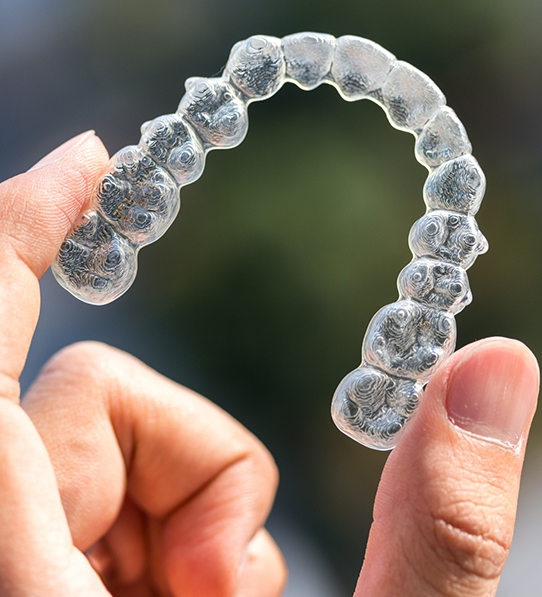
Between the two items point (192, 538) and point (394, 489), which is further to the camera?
point (192, 538)

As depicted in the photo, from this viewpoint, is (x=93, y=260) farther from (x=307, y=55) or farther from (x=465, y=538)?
(x=465, y=538)

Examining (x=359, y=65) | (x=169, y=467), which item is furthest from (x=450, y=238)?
(x=169, y=467)

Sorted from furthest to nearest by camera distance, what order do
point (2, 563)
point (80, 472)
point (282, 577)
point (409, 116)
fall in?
point (282, 577) < point (80, 472) < point (409, 116) < point (2, 563)

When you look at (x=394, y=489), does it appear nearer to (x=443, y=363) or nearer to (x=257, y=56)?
(x=443, y=363)

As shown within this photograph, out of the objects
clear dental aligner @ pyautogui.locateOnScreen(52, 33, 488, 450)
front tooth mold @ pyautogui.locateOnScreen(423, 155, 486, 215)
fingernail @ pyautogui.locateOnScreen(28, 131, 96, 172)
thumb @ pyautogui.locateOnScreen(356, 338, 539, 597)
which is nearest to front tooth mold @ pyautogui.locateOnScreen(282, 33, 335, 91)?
clear dental aligner @ pyautogui.locateOnScreen(52, 33, 488, 450)

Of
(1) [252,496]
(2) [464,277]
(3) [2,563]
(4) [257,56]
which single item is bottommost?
(1) [252,496]

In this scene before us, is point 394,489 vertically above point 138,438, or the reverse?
point 394,489

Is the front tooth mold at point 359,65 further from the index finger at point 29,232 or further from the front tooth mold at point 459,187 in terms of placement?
the index finger at point 29,232

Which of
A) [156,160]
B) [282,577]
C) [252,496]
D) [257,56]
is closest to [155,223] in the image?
[156,160]
